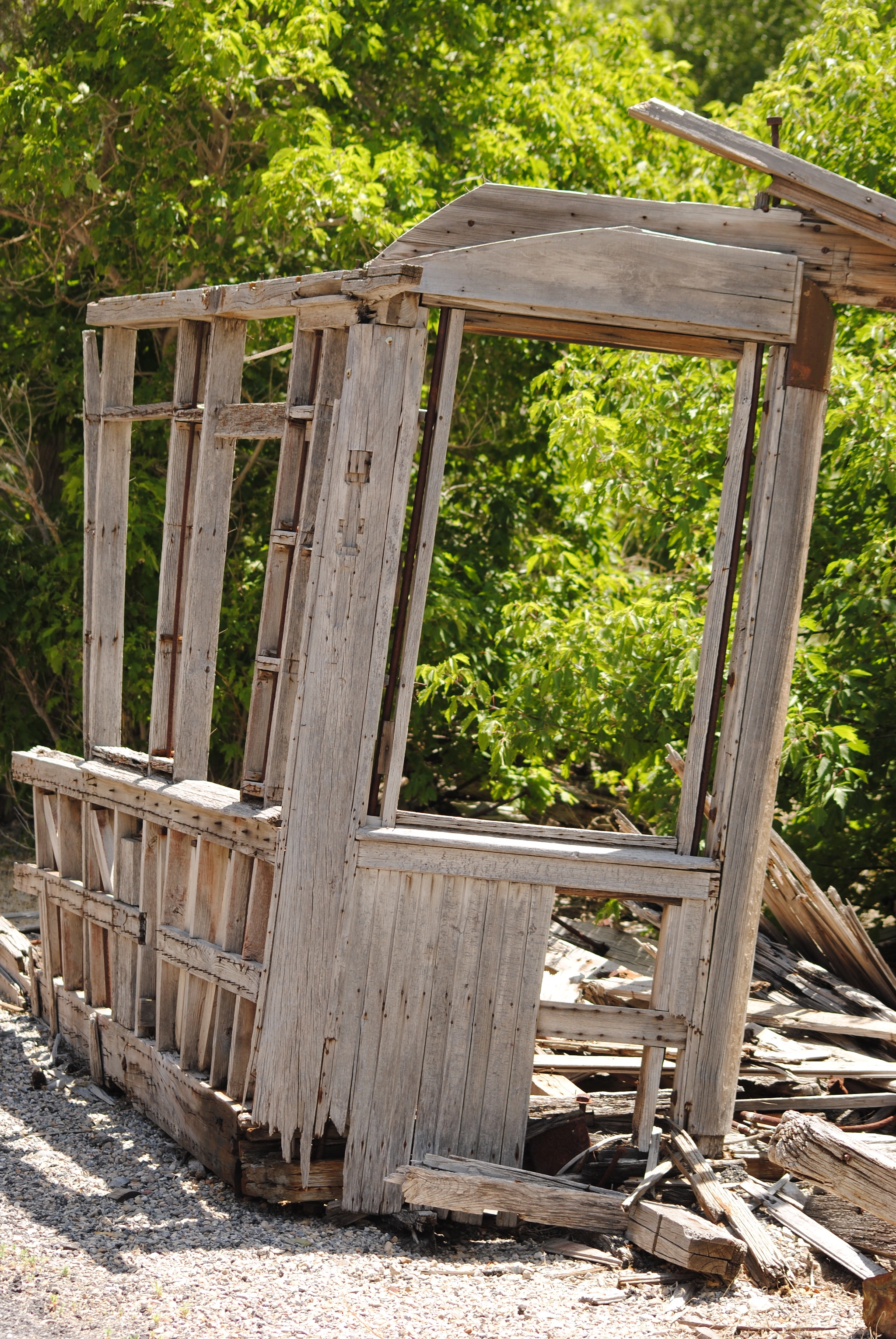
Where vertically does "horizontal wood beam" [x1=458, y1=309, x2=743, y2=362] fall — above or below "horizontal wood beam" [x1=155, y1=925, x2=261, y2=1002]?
above

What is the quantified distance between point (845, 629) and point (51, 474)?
Result: 765 cm

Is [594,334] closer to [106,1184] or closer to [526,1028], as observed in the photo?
[526,1028]

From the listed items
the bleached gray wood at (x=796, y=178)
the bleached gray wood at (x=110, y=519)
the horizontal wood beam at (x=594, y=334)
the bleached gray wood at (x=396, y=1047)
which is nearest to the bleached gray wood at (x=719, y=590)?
the horizontal wood beam at (x=594, y=334)

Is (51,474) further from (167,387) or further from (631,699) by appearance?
(631,699)

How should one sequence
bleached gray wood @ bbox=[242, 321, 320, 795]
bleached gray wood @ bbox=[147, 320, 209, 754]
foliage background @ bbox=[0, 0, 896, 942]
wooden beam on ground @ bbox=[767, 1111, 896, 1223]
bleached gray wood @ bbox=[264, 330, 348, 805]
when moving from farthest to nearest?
foliage background @ bbox=[0, 0, 896, 942] → bleached gray wood @ bbox=[147, 320, 209, 754] → bleached gray wood @ bbox=[242, 321, 320, 795] → bleached gray wood @ bbox=[264, 330, 348, 805] → wooden beam on ground @ bbox=[767, 1111, 896, 1223]

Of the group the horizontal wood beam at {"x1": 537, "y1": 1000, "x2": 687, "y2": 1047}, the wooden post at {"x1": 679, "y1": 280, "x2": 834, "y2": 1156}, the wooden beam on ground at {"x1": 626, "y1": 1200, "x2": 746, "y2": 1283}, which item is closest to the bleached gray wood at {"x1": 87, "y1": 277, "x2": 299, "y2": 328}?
the wooden post at {"x1": 679, "y1": 280, "x2": 834, "y2": 1156}

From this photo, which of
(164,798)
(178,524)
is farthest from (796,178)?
(164,798)

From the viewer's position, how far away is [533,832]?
492 cm

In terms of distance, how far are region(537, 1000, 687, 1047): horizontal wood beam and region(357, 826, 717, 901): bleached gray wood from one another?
0.46 m

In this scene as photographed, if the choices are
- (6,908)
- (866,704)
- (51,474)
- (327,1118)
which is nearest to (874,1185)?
(327,1118)

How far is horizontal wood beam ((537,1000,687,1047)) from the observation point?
4.71 metres

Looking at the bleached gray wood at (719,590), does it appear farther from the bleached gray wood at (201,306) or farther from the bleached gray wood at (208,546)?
the bleached gray wood at (208,546)

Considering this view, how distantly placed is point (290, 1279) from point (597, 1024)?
1428 mm

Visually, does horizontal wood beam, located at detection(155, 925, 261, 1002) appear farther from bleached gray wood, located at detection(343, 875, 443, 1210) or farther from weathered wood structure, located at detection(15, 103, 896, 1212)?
bleached gray wood, located at detection(343, 875, 443, 1210)
